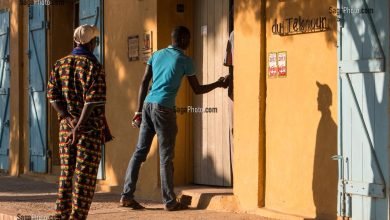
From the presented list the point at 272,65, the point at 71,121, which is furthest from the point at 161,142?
the point at 71,121

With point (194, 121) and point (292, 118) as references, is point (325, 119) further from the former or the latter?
point (194, 121)

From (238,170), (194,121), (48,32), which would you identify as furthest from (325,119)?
(48,32)

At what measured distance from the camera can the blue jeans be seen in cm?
870

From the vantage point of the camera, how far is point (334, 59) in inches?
303

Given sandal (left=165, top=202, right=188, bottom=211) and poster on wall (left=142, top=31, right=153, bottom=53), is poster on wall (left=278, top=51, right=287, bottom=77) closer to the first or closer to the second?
sandal (left=165, top=202, right=188, bottom=211)

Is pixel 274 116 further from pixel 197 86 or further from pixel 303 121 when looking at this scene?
pixel 197 86

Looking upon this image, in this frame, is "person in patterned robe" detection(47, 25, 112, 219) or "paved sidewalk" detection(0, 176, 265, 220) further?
"paved sidewalk" detection(0, 176, 265, 220)

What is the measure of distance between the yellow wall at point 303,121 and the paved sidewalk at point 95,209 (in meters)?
0.48

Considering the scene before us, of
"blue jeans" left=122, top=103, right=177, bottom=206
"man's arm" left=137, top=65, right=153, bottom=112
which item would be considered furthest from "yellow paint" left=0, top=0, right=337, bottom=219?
"man's arm" left=137, top=65, right=153, bottom=112

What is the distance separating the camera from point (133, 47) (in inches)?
423

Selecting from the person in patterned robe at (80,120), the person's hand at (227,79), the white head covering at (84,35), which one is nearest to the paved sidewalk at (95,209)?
the person in patterned robe at (80,120)

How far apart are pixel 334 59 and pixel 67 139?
7.72ft

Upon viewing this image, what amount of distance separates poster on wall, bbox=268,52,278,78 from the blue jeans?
1.03 metres

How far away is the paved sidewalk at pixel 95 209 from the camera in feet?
27.9
